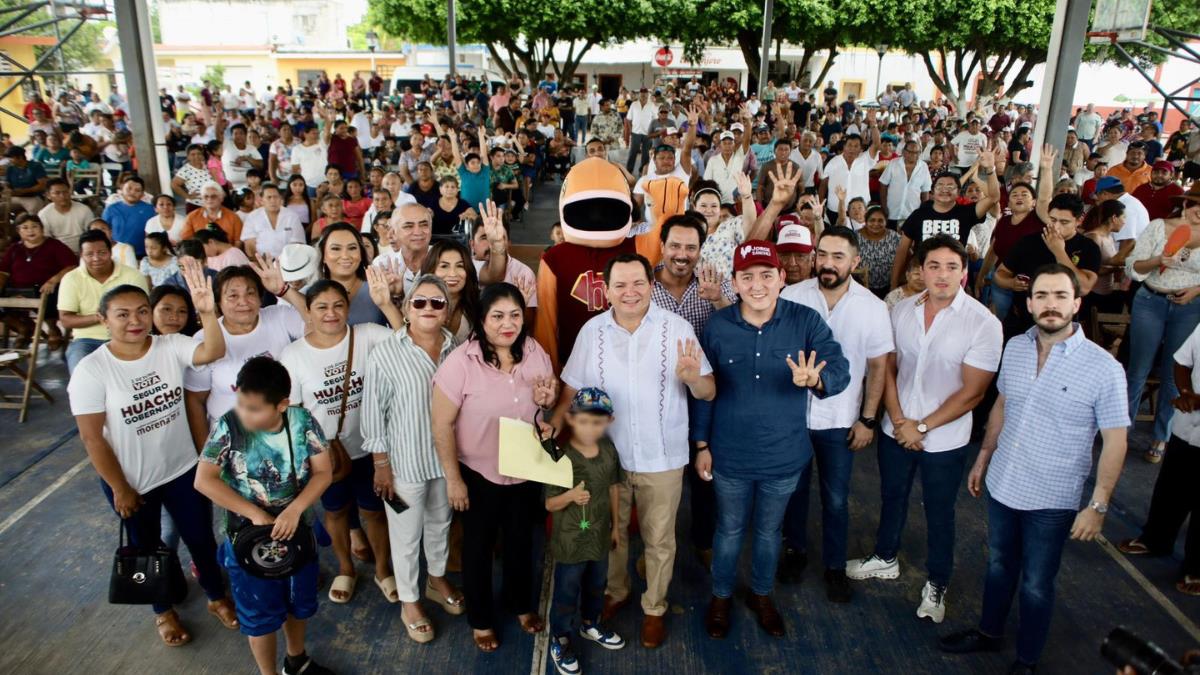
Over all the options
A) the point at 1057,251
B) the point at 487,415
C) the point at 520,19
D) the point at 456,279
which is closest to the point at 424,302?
the point at 456,279

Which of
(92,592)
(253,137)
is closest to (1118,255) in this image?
(92,592)

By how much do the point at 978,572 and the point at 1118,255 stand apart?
3305 mm

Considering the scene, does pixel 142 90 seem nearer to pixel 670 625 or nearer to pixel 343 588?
pixel 343 588

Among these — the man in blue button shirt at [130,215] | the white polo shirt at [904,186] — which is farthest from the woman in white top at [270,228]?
the white polo shirt at [904,186]

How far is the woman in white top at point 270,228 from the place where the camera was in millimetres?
7215

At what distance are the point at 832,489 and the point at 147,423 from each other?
3.14 meters

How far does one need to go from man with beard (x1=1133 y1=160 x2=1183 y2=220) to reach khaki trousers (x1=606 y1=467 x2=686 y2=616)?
6454 mm

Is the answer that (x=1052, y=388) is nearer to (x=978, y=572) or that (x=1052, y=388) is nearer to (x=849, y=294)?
(x=849, y=294)

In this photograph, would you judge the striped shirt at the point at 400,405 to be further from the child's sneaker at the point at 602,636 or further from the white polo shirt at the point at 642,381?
the child's sneaker at the point at 602,636

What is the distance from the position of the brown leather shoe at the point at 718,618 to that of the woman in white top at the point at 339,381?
1.56m

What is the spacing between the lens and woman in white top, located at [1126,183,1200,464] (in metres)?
4.90

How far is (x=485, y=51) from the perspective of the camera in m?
32.9

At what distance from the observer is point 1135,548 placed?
4.22 meters

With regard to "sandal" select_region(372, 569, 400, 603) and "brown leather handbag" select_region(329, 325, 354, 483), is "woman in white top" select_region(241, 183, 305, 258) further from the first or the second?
"sandal" select_region(372, 569, 400, 603)
